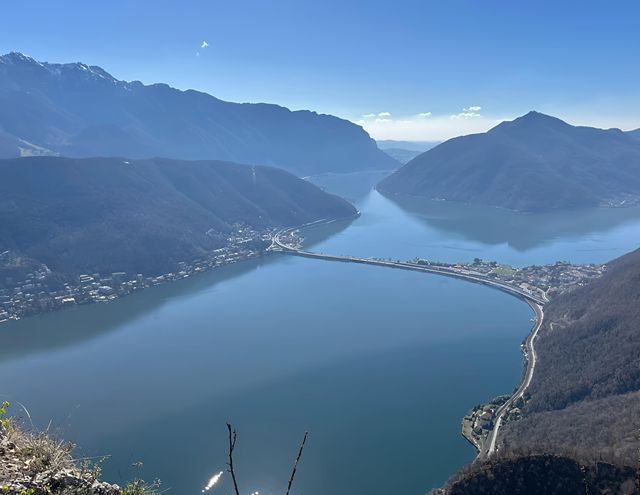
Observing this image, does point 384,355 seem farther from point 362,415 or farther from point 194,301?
point 194,301

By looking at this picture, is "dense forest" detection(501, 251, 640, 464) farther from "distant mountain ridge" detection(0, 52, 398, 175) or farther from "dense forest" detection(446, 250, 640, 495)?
"distant mountain ridge" detection(0, 52, 398, 175)

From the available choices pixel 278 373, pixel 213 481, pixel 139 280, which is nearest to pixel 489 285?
pixel 278 373

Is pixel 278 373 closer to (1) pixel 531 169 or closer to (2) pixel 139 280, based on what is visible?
(2) pixel 139 280

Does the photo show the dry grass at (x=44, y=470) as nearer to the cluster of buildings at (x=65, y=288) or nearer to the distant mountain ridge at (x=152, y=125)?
the cluster of buildings at (x=65, y=288)

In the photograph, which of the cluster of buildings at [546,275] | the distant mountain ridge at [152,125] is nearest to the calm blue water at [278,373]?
the cluster of buildings at [546,275]

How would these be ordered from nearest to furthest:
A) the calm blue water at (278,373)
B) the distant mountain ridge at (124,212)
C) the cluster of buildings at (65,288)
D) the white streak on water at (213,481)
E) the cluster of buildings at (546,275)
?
1. the white streak on water at (213,481)
2. the calm blue water at (278,373)
3. the cluster of buildings at (65,288)
4. the cluster of buildings at (546,275)
5. the distant mountain ridge at (124,212)

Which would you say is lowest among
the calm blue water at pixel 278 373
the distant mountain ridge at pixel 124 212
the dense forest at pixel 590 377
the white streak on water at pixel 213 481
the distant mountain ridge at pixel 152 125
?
the white streak on water at pixel 213 481

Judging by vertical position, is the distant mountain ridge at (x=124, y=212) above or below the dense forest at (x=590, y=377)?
above
